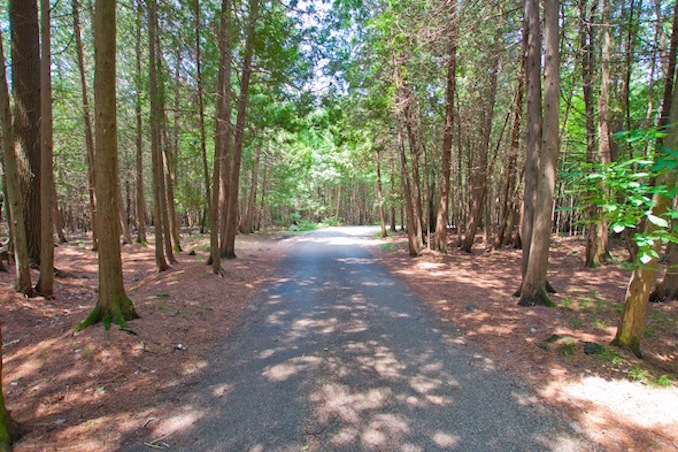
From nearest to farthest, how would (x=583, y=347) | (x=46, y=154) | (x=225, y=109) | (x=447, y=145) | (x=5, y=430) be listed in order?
(x=5, y=430) < (x=583, y=347) < (x=46, y=154) < (x=225, y=109) < (x=447, y=145)

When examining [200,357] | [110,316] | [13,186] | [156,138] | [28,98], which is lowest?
[200,357]

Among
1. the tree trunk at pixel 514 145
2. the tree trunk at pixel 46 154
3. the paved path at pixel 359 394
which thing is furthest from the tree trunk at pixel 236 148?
the tree trunk at pixel 514 145

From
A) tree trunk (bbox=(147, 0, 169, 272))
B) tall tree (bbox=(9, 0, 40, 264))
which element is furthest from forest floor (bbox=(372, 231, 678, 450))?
tall tree (bbox=(9, 0, 40, 264))

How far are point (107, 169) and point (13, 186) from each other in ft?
11.2

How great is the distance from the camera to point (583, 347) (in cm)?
467

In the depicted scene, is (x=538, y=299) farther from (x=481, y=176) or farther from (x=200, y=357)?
(x=481, y=176)

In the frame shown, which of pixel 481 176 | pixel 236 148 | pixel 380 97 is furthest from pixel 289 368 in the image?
pixel 481 176

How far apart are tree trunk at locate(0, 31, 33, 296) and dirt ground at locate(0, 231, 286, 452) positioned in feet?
1.23

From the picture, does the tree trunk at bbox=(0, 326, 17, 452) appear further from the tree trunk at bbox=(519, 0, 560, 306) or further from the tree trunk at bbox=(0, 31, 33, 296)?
the tree trunk at bbox=(519, 0, 560, 306)

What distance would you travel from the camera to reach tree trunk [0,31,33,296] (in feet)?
21.4

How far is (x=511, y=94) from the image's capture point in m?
15.0

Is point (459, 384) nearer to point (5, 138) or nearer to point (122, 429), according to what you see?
point (122, 429)

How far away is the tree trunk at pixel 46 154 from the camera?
681cm

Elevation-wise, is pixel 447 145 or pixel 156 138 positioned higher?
pixel 447 145
